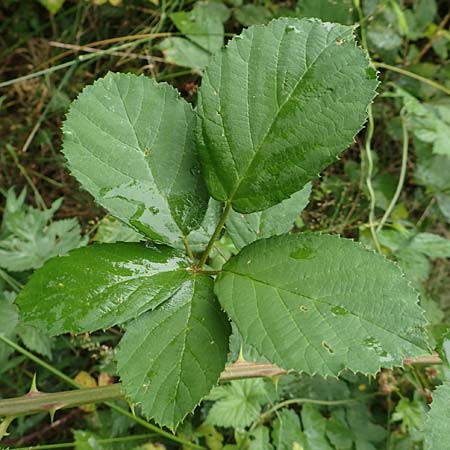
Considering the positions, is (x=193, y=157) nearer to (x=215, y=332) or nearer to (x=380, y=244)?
(x=215, y=332)

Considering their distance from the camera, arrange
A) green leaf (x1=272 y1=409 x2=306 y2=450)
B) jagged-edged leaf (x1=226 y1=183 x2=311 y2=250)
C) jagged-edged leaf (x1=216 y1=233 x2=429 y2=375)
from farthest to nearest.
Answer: green leaf (x1=272 y1=409 x2=306 y2=450)
jagged-edged leaf (x1=226 y1=183 x2=311 y2=250)
jagged-edged leaf (x1=216 y1=233 x2=429 y2=375)

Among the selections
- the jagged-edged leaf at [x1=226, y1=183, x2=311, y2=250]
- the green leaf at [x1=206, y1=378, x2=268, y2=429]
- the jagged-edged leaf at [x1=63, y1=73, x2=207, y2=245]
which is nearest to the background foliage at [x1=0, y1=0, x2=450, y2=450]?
the green leaf at [x1=206, y1=378, x2=268, y2=429]

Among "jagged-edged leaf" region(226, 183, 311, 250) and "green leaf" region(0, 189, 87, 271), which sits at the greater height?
"jagged-edged leaf" region(226, 183, 311, 250)

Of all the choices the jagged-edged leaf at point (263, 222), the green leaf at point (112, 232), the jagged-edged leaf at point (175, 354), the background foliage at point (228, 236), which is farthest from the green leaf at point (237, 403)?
the jagged-edged leaf at point (175, 354)

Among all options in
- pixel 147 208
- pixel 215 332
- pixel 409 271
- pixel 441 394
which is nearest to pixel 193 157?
pixel 147 208

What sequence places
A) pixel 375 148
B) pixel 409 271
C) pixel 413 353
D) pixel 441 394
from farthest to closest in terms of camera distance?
pixel 375 148 → pixel 409 271 → pixel 441 394 → pixel 413 353

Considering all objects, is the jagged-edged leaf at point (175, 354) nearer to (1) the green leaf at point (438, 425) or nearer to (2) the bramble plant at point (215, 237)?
(2) the bramble plant at point (215, 237)

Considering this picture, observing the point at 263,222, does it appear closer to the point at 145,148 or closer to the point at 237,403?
the point at 145,148

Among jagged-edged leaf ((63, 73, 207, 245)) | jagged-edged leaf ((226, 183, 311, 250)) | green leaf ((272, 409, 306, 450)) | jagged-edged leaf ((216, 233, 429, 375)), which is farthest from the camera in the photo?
green leaf ((272, 409, 306, 450))

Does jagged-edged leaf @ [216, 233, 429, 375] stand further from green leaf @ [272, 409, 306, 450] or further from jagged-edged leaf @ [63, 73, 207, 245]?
green leaf @ [272, 409, 306, 450]
